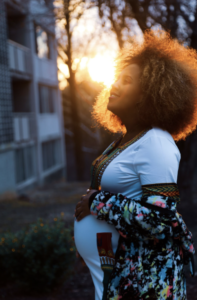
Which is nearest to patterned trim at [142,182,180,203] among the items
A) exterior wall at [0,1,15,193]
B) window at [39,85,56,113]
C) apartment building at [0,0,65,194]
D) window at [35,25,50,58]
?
apartment building at [0,0,65,194]

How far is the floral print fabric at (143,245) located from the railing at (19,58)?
1461 cm

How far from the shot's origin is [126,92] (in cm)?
199

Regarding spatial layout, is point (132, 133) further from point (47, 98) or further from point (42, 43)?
point (47, 98)

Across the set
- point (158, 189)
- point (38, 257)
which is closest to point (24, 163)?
point (38, 257)

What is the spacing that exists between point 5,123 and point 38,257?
10.5 metres

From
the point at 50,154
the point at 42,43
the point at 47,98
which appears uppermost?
the point at 42,43

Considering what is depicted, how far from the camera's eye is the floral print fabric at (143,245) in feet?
5.57

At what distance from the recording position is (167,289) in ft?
5.94

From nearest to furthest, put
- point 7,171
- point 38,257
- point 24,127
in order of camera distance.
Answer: point 38,257 < point 7,171 < point 24,127

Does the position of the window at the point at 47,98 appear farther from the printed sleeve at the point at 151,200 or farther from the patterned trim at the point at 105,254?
the printed sleeve at the point at 151,200

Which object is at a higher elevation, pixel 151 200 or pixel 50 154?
pixel 151 200

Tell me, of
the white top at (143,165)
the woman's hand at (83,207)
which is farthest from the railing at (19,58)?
the white top at (143,165)

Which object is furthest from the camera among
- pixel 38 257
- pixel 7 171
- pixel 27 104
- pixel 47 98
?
pixel 47 98

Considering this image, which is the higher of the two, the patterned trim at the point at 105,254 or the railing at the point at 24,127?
the railing at the point at 24,127
